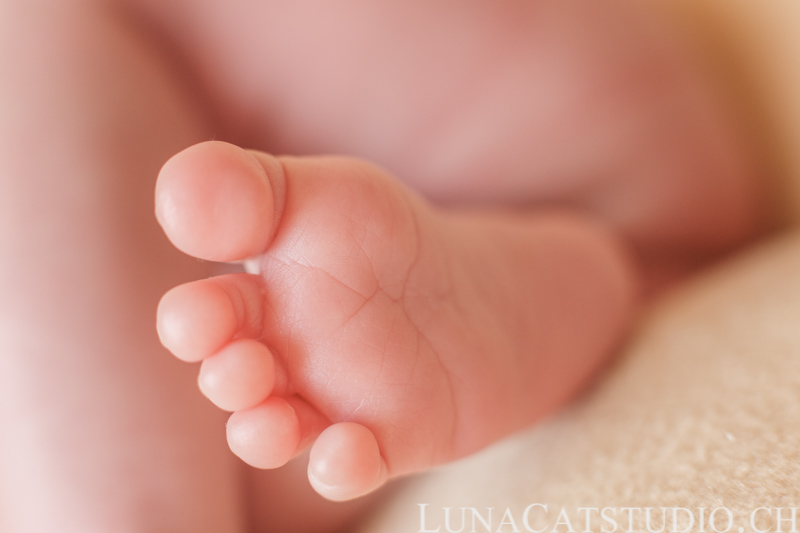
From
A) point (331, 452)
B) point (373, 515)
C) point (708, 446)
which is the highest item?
point (331, 452)

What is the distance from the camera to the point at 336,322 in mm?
370

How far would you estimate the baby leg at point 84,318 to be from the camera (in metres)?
0.42

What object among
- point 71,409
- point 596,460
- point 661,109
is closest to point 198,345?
point 71,409

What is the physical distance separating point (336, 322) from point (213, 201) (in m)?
0.10

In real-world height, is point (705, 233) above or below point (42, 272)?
below

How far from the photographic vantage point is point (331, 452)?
34 cm

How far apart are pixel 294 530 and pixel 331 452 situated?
274mm

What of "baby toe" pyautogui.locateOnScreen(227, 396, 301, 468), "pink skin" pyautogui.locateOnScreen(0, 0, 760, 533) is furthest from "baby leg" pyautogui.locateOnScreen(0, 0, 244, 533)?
"baby toe" pyautogui.locateOnScreen(227, 396, 301, 468)

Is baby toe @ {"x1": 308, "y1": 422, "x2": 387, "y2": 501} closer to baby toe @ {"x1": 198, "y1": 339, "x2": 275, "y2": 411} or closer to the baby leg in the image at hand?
baby toe @ {"x1": 198, "y1": 339, "x2": 275, "y2": 411}

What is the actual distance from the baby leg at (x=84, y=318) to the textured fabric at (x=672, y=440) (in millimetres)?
191

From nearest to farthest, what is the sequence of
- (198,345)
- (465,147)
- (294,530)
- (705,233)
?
(198,345), (294,530), (465,147), (705,233)

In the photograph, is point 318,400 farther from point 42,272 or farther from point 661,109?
point 661,109

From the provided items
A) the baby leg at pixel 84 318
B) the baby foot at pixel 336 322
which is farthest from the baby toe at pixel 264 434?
the baby leg at pixel 84 318

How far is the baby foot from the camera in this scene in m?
0.33
